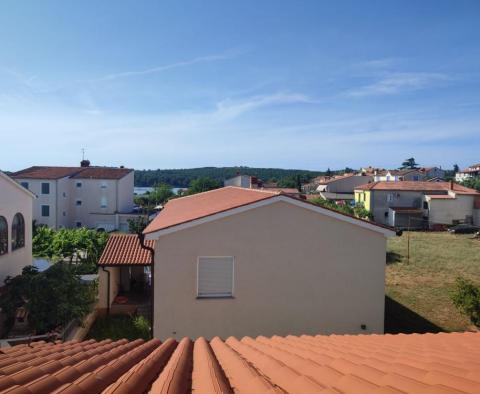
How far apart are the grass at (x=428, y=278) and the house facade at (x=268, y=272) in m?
5.18

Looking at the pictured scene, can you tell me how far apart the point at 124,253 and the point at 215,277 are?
8382 millimetres

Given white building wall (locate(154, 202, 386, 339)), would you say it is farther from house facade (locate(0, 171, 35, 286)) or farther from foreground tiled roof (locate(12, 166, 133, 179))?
foreground tiled roof (locate(12, 166, 133, 179))

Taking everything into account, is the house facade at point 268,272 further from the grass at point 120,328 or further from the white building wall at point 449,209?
the white building wall at point 449,209

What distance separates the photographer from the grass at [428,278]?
53.0ft

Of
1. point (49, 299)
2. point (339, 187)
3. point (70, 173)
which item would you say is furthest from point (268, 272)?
point (339, 187)

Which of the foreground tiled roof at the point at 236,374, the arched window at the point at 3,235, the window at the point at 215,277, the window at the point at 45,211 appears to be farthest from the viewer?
the window at the point at 45,211

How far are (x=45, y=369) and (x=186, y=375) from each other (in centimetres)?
126

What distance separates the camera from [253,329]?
9.89 m

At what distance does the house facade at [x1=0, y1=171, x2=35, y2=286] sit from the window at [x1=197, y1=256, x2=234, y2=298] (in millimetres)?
11861

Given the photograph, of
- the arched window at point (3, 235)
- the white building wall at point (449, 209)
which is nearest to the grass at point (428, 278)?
the white building wall at point (449, 209)

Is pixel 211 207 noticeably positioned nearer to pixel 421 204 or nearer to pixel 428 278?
pixel 428 278

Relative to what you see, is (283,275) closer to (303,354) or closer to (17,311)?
(303,354)

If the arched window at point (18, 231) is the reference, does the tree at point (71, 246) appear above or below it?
below

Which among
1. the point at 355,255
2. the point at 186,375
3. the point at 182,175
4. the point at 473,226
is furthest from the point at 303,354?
the point at 182,175
